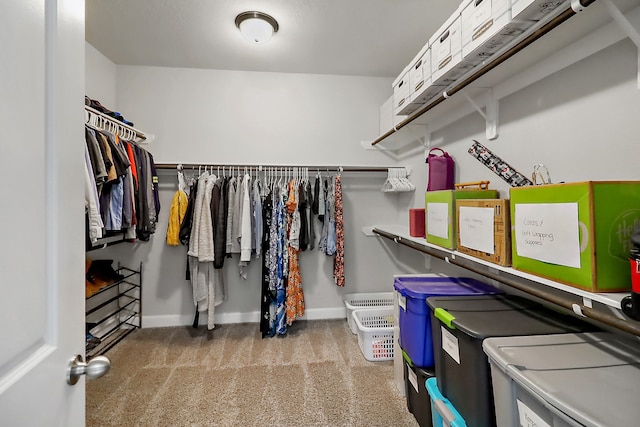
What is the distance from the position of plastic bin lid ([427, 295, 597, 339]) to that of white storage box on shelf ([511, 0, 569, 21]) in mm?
1140

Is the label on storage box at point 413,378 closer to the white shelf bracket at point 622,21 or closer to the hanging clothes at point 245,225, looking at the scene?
the hanging clothes at point 245,225

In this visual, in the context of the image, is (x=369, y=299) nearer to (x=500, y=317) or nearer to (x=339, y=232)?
(x=339, y=232)

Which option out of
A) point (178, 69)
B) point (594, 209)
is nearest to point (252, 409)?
point (594, 209)

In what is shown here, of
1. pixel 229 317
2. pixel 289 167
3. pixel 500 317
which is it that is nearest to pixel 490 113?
pixel 500 317

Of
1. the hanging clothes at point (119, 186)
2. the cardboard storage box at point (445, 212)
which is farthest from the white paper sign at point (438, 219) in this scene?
the hanging clothes at point (119, 186)

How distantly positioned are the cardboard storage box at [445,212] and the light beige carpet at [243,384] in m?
1.04

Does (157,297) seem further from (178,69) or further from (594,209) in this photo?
(594,209)

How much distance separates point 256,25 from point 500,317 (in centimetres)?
227

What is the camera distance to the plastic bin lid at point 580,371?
64cm

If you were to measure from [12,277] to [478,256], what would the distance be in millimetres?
1422

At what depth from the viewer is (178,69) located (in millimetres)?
2756

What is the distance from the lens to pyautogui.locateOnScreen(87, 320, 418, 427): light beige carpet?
1600 mm

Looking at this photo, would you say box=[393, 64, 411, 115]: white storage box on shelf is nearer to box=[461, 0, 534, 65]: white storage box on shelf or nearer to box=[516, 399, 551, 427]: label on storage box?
box=[461, 0, 534, 65]: white storage box on shelf

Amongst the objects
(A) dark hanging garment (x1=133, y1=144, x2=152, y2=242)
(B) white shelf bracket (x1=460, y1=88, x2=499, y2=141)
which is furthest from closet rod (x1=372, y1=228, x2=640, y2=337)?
(A) dark hanging garment (x1=133, y1=144, x2=152, y2=242)
